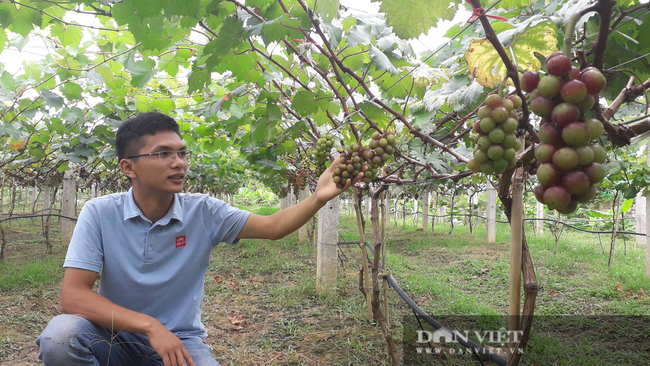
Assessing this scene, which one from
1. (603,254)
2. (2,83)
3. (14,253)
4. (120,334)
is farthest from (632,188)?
(14,253)

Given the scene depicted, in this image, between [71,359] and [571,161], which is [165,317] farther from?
[571,161]

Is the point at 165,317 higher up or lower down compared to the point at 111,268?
lower down

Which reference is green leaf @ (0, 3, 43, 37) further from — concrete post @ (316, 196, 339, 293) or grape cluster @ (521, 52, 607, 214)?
concrete post @ (316, 196, 339, 293)

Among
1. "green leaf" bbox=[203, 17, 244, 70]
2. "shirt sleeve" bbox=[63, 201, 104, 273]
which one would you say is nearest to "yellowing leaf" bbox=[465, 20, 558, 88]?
"green leaf" bbox=[203, 17, 244, 70]

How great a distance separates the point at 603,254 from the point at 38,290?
10311 mm

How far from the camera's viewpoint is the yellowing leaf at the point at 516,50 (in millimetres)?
1184

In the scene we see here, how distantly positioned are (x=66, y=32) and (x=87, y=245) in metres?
1.69

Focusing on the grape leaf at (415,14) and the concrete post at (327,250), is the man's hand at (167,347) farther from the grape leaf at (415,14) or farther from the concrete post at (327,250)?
the concrete post at (327,250)

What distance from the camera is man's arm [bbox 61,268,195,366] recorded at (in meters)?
1.70

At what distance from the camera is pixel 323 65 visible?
8.43 feet

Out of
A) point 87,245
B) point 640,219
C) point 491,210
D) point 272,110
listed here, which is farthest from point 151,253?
point 640,219

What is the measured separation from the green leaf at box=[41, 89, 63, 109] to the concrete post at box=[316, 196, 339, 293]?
10.2 ft

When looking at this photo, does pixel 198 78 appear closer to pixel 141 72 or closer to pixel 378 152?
pixel 141 72

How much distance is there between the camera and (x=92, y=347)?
1.74 m
